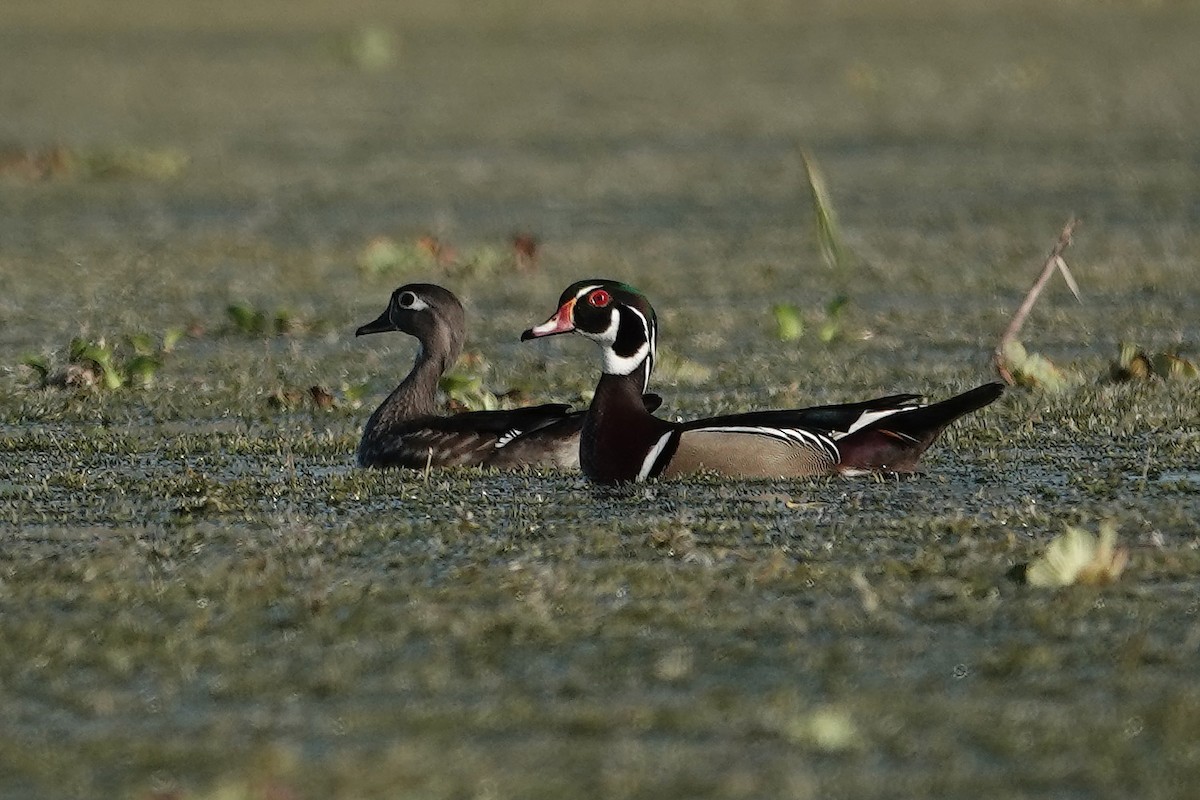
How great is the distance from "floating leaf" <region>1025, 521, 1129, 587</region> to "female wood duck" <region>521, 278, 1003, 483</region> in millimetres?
1774

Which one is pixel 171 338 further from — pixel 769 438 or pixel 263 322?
pixel 769 438

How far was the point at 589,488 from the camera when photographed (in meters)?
8.22

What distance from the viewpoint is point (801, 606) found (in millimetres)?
6305

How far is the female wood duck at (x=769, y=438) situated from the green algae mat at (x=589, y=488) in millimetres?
149

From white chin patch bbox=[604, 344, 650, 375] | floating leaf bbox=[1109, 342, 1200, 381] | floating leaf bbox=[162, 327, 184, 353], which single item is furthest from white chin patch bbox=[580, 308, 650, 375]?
floating leaf bbox=[162, 327, 184, 353]

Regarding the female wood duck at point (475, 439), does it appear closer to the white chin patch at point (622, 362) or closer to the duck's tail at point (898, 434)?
the white chin patch at point (622, 362)

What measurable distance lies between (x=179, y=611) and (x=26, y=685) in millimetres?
744

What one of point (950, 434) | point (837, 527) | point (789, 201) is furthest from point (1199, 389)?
point (789, 201)

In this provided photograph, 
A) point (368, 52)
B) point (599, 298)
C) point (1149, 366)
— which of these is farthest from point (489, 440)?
point (368, 52)

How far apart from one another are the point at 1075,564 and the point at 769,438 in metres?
1.93

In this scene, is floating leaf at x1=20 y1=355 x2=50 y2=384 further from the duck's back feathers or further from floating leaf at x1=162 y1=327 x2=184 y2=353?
the duck's back feathers

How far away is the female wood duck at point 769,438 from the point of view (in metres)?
8.16

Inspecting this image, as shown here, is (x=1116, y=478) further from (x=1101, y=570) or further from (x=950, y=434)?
(x=1101, y=570)

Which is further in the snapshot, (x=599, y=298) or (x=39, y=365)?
(x=39, y=365)
